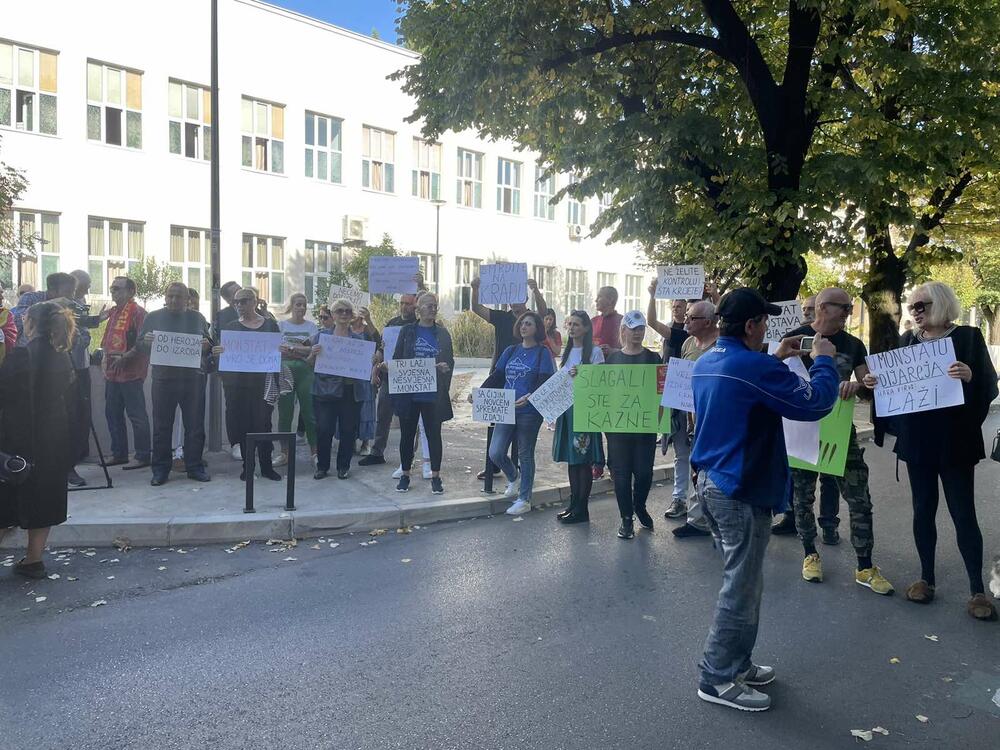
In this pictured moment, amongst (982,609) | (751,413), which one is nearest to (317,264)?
Answer: (982,609)

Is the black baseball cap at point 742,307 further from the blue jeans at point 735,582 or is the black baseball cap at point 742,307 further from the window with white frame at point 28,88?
the window with white frame at point 28,88

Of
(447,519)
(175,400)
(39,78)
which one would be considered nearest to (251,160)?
(39,78)

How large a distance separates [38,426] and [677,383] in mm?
4709

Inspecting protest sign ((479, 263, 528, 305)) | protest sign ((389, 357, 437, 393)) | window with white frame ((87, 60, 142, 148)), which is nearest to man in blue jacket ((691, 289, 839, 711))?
protest sign ((389, 357, 437, 393))

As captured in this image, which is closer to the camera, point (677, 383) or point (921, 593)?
point (921, 593)

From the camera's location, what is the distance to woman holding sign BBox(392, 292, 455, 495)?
833cm

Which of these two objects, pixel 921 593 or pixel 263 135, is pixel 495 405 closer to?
pixel 921 593

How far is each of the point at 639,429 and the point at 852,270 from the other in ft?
37.8

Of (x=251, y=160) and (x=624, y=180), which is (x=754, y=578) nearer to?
(x=624, y=180)

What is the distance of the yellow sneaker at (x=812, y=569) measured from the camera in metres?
5.83

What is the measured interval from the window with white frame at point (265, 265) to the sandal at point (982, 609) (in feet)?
84.6

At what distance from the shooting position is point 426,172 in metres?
33.3

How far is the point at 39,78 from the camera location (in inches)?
933

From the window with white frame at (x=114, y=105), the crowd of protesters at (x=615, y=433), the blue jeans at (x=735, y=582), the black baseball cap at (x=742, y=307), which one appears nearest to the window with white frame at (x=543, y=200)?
the window with white frame at (x=114, y=105)
